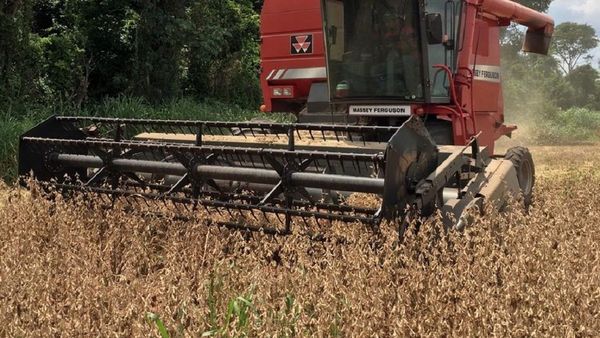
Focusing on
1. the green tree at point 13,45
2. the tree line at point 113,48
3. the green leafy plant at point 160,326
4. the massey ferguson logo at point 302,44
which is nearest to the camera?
the green leafy plant at point 160,326

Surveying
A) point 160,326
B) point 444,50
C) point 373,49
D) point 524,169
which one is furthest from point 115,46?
point 160,326

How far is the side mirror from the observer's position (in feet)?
15.0

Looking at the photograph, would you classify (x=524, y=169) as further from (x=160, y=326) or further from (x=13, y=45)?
(x=13, y=45)

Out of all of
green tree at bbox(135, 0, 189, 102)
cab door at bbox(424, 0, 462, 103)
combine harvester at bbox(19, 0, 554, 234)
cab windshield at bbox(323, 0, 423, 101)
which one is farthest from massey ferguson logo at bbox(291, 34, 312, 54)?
green tree at bbox(135, 0, 189, 102)

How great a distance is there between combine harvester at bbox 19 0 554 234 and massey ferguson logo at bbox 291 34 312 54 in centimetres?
1

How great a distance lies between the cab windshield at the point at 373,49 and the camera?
4613 mm

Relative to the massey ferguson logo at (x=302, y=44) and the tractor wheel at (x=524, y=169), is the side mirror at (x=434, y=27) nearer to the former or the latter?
the tractor wheel at (x=524, y=169)

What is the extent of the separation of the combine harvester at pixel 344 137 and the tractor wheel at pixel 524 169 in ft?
Answer: 0.05

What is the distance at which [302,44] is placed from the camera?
19.7 ft

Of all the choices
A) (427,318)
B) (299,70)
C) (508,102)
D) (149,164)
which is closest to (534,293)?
(427,318)

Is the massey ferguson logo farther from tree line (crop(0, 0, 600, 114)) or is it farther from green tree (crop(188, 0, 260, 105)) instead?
green tree (crop(188, 0, 260, 105))

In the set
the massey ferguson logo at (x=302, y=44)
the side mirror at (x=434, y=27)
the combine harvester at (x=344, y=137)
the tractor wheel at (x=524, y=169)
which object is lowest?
the tractor wheel at (x=524, y=169)

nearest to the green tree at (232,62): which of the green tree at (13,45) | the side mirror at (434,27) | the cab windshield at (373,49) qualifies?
the green tree at (13,45)

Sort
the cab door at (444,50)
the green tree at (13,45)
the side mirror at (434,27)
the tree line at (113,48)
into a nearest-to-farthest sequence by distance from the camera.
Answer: the side mirror at (434,27) → the cab door at (444,50) → the green tree at (13,45) → the tree line at (113,48)
